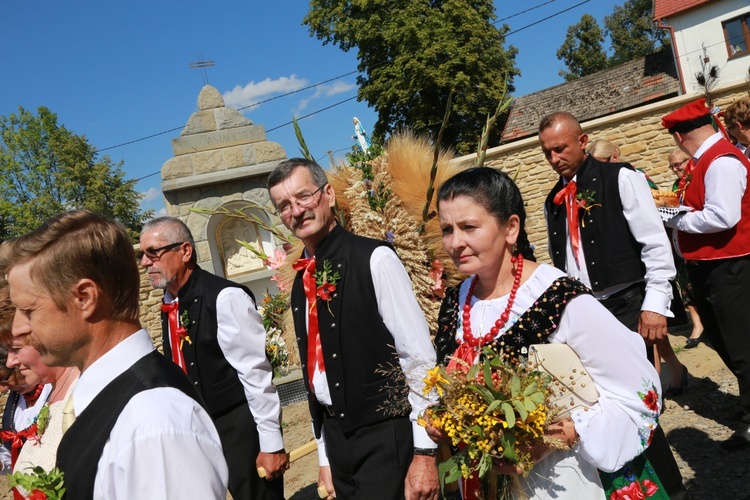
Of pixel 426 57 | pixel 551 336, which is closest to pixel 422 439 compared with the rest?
pixel 551 336

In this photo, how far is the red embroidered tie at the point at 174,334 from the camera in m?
3.59

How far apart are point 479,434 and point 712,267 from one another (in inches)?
112

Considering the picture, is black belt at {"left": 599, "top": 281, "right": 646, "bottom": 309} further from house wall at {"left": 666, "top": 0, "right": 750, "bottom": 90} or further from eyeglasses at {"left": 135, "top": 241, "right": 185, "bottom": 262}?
house wall at {"left": 666, "top": 0, "right": 750, "bottom": 90}

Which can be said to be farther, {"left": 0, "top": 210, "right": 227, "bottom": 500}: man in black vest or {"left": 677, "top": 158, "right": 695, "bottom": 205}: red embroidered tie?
{"left": 677, "top": 158, "right": 695, "bottom": 205}: red embroidered tie

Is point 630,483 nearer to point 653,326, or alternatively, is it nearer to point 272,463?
point 653,326

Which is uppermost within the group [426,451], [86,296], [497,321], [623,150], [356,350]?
[623,150]

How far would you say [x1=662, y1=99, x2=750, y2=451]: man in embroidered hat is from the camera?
359 centimetres

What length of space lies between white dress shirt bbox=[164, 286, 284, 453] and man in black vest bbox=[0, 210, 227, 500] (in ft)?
5.77

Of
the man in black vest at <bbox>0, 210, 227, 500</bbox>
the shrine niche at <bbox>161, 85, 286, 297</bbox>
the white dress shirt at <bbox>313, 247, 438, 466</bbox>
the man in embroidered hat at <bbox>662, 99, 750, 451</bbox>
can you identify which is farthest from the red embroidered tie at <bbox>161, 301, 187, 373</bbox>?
the shrine niche at <bbox>161, 85, 286, 297</bbox>

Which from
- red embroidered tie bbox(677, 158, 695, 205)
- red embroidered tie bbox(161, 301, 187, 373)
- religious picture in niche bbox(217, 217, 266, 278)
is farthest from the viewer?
religious picture in niche bbox(217, 217, 266, 278)

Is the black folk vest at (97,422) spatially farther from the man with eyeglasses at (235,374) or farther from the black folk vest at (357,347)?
the man with eyeglasses at (235,374)

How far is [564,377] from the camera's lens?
6.14 ft

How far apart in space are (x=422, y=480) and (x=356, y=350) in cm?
65

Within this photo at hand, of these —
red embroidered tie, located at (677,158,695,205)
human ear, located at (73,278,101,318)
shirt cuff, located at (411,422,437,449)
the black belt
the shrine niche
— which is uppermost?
the shrine niche
